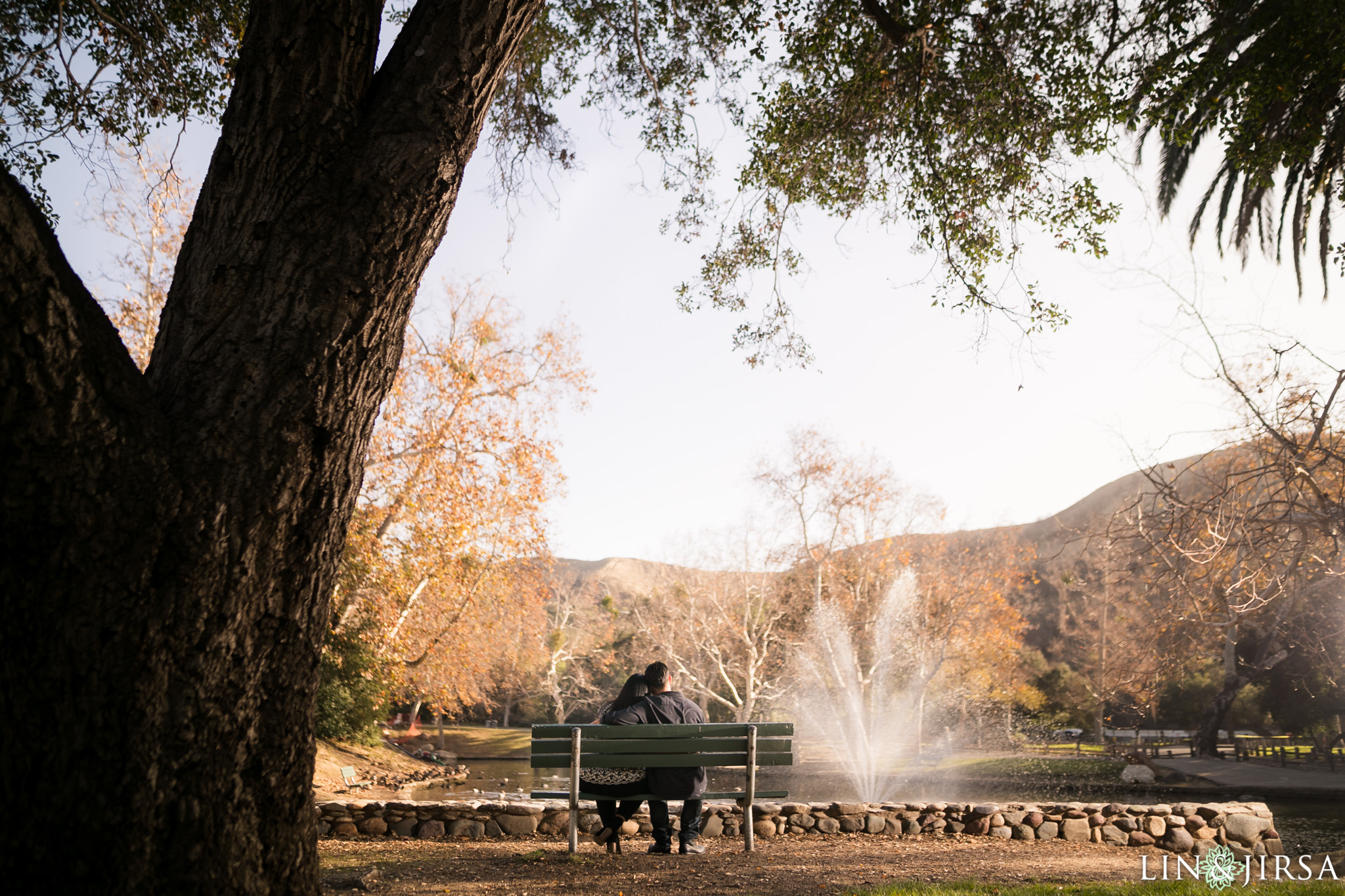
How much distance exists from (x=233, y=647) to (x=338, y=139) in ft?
4.99

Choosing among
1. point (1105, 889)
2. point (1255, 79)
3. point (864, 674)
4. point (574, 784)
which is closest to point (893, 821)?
point (1105, 889)

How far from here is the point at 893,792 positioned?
1445 centimetres

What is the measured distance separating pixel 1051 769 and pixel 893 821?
517 inches

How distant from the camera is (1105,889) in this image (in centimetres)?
375

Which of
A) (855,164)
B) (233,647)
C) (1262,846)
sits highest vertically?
(855,164)

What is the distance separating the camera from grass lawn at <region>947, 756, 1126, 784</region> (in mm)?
16250

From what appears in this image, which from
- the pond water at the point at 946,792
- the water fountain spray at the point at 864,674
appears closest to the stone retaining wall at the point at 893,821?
the pond water at the point at 946,792

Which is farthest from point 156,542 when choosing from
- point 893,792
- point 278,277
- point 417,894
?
point 893,792

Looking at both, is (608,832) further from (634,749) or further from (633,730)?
(633,730)

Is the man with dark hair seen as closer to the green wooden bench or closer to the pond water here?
the green wooden bench

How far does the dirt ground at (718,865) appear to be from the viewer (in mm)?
3814

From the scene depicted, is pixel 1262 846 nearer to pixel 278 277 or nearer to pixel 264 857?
pixel 264 857

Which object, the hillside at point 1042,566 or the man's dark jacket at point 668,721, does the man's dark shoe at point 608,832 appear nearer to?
the man's dark jacket at point 668,721

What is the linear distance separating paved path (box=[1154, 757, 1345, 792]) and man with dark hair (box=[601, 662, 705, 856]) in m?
12.6
